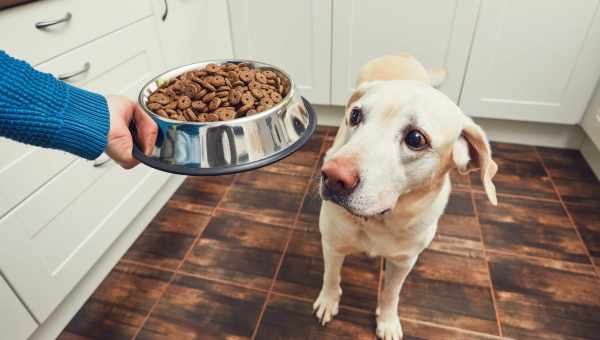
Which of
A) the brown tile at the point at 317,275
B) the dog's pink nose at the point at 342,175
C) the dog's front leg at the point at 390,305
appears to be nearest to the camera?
the dog's pink nose at the point at 342,175

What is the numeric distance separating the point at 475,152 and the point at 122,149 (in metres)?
0.88

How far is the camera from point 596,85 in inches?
80.0

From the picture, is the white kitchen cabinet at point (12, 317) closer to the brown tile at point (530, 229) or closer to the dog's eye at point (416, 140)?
the dog's eye at point (416, 140)

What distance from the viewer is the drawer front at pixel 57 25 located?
108cm

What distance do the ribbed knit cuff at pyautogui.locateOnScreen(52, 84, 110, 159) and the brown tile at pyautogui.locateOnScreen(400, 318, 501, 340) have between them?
1.21m

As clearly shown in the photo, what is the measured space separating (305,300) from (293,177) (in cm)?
81

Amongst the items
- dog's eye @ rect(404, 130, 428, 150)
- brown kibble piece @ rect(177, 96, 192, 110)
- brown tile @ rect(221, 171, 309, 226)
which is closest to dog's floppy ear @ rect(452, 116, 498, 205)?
dog's eye @ rect(404, 130, 428, 150)

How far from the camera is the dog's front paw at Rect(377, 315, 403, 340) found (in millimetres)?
1322

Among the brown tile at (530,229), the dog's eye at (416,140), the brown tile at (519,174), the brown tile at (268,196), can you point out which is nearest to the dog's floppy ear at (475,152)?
the dog's eye at (416,140)

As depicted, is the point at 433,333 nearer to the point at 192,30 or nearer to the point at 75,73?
the point at 75,73

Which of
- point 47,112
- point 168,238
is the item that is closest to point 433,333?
point 168,238

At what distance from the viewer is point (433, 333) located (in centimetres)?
136

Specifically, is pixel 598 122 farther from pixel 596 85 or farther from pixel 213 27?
pixel 213 27

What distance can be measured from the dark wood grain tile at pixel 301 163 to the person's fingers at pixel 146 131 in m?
1.23
